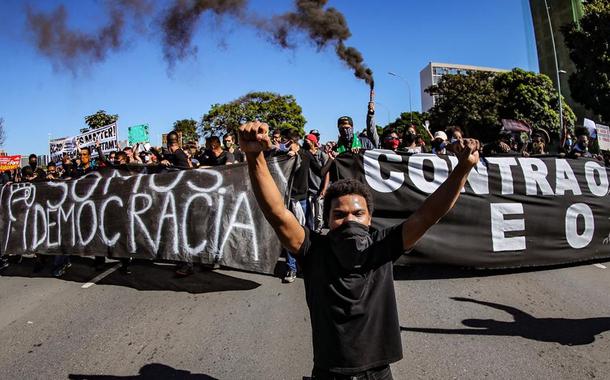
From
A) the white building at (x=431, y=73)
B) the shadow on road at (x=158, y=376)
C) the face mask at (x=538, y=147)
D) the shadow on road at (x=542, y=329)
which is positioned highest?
the white building at (x=431, y=73)

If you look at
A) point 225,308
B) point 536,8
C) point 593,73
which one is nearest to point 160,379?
point 225,308

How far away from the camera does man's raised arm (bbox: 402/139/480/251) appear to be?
5.68 ft

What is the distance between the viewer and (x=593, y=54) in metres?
28.4

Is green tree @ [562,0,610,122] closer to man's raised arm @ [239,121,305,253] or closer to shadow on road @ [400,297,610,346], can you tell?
shadow on road @ [400,297,610,346]

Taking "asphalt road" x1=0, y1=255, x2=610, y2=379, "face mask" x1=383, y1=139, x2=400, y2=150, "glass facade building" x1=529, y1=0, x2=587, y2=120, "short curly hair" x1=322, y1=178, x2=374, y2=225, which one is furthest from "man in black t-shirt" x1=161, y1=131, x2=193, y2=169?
"glass facade building" x1=529, y1=0, x2=587, y2=120

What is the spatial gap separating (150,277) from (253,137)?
16.9 ft

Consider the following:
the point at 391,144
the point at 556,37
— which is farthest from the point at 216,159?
the point at 556,37

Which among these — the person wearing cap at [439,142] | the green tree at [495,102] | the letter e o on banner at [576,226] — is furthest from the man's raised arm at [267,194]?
the green tree at [495,102]

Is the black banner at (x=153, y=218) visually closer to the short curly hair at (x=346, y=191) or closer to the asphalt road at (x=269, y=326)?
the asphalt road at (x=269, y=326)

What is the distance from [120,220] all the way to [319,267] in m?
4.94

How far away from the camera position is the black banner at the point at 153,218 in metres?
5.38

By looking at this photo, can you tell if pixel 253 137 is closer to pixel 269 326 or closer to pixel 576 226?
pixel 269 326

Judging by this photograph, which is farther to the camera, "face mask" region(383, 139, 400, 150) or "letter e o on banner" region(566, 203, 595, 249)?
"face mask" region(383, 139, 400, 150)

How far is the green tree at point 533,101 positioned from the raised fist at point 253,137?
4091 cm
